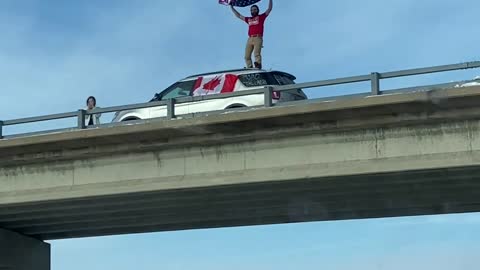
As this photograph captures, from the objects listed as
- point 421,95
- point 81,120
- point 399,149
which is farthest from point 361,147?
point 81,120

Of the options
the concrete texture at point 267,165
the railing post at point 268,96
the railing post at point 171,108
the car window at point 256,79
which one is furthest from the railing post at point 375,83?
the railing post at point 171,108

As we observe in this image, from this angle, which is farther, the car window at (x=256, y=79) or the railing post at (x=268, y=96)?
the car window at (x=256, y=79)

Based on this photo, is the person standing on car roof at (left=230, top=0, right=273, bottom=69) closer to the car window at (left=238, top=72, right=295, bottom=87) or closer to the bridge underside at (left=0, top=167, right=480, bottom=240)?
the car window at (left=238, top=72, right=295, bottom=87)

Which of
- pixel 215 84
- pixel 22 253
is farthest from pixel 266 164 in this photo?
pixel 22 253

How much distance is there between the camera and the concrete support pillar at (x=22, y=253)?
78.7ft

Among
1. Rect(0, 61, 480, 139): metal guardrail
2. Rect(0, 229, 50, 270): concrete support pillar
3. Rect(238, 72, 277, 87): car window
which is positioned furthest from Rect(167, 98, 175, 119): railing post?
Rect(0, 229, 50, 270): concrete support pillar

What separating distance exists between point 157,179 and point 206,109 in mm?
1968

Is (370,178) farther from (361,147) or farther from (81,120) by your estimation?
(81,120)

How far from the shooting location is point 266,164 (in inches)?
672

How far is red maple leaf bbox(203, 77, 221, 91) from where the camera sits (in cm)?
1975

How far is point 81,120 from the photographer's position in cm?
1903

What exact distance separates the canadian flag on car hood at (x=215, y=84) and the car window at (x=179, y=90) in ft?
0.69

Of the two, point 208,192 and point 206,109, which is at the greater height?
point 206,109

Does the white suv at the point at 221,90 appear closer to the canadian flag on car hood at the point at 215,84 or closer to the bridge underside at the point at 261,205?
the canadian flag on car hood at the point at 215,84
